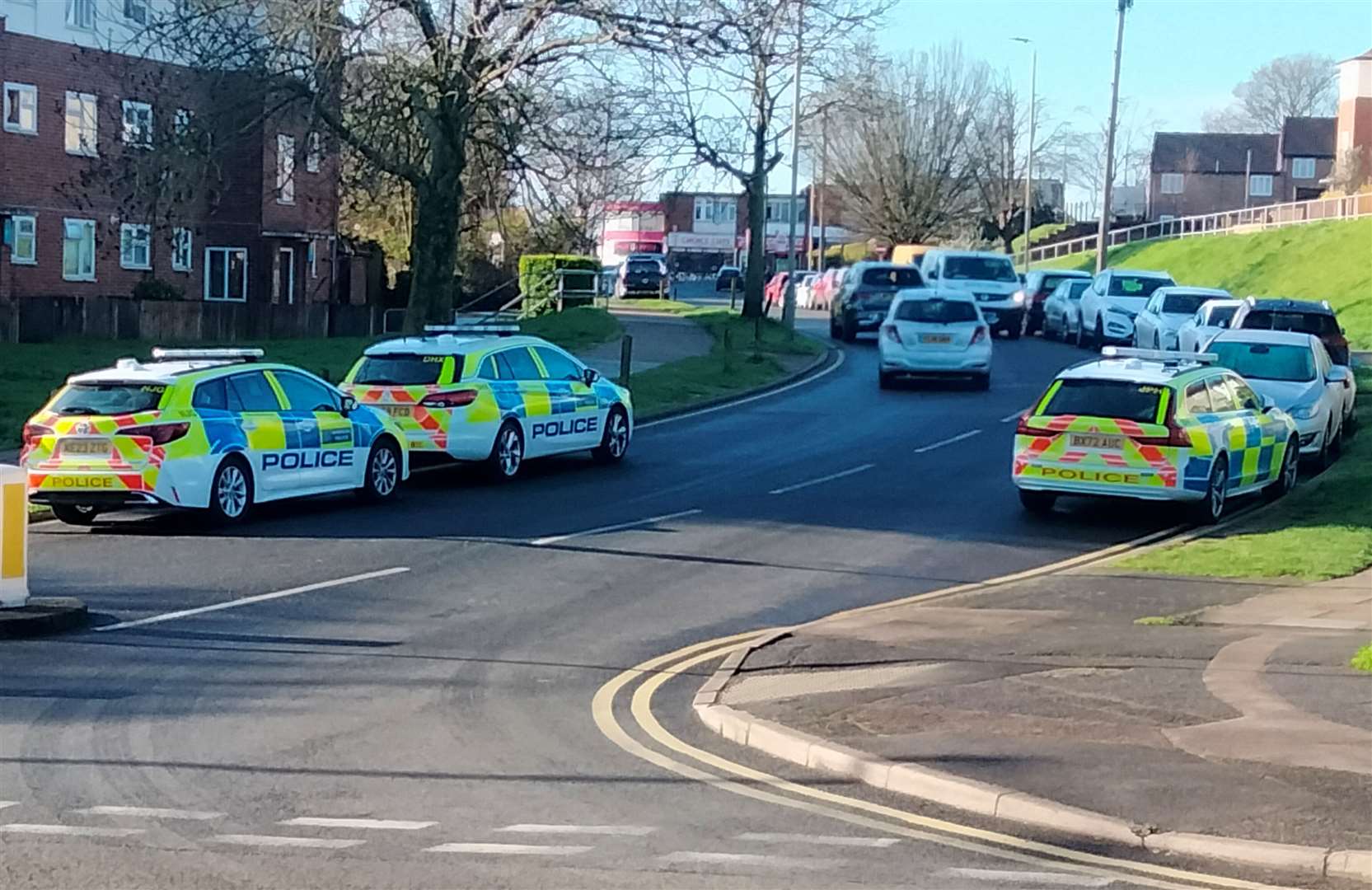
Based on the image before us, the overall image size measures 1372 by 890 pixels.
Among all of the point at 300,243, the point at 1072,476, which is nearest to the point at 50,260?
the point at 300,243

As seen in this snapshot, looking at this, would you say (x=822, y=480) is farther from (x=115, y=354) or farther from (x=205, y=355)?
(x=115, y=354)

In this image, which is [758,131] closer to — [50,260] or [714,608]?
[50,260]

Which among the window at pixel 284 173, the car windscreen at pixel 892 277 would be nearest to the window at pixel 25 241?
the window at pixel 284 173

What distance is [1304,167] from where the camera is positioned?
114 metres

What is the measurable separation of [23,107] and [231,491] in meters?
30.0

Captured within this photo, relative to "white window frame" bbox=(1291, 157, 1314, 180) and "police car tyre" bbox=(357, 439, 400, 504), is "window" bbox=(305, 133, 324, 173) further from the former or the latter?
"white window frame" bbox=(1291, 157, 1314, 180)

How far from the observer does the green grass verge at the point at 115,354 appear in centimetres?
2525

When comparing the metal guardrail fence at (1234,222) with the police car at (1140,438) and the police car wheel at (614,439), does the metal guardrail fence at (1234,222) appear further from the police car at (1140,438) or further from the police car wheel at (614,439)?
the police car at (1140,438)

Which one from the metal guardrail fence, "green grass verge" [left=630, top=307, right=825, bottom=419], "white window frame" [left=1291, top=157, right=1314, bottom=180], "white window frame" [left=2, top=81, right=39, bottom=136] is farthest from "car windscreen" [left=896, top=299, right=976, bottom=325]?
"white window frame" [left=1291, top=157, right=1314, bottom=180]

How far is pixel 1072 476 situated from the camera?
17797 millimetres

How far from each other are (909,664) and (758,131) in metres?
35.4

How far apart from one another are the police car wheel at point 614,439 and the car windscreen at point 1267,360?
282 inches

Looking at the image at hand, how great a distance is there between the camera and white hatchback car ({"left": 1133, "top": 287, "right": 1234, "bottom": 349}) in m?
34.2

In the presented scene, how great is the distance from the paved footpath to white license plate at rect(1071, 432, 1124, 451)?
3.34 m
